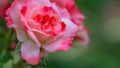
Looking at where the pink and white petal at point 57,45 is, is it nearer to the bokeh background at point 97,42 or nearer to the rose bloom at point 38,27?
the rose bloom at point 38,27

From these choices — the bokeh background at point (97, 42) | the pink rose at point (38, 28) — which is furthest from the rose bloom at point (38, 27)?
the bokeh background at point (97, 42)

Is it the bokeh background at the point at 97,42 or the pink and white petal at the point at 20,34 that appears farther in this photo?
the bokeh background at the point at 97,42

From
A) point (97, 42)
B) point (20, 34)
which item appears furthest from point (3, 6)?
point (97, 42)

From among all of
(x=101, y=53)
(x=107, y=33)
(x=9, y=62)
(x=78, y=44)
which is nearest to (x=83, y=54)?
(x=101, y=53)

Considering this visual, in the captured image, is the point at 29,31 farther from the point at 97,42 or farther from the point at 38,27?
the point at 97,42

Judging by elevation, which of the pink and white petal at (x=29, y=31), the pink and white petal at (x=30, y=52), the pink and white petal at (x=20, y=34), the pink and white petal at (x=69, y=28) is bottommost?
the pink and white petal at (x=30, y=52)

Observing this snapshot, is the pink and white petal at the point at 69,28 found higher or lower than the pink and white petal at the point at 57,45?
higher
